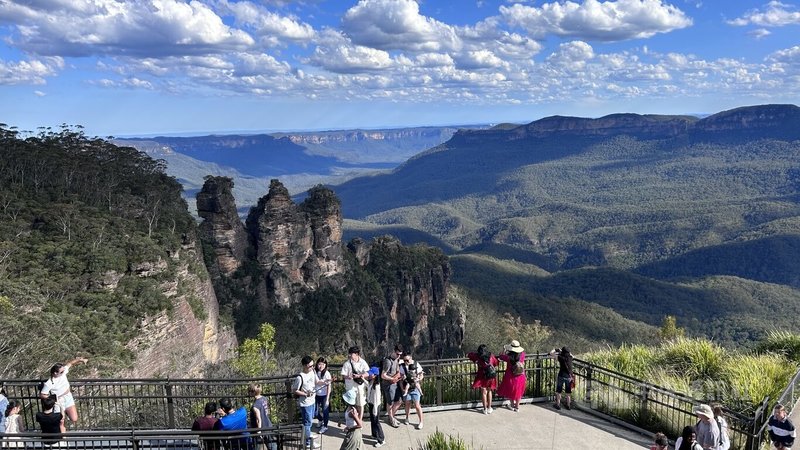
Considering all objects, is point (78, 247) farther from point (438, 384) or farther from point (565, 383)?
point (565, 383)

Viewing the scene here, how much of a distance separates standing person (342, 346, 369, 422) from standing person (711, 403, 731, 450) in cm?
697

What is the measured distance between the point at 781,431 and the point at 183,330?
3511cm

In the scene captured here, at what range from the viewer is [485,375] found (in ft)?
43.9

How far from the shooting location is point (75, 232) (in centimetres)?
3575

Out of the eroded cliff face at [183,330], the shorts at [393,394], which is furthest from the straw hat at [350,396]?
the eroded cliff face at [183,330]

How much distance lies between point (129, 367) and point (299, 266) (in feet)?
123

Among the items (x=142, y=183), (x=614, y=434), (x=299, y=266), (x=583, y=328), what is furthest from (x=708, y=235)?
(x=614, y=434)

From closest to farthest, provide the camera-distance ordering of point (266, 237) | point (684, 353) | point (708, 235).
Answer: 1. point (684, 353)
2. point (266, 237)
3. point (708, 235)

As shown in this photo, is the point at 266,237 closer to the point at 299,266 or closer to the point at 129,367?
the point at 299,266

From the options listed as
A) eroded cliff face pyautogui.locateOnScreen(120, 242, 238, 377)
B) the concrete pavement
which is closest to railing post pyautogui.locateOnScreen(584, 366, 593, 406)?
the concrete pavement

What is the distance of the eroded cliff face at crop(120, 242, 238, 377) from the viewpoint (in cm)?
3294

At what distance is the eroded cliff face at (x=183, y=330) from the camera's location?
32938 mm

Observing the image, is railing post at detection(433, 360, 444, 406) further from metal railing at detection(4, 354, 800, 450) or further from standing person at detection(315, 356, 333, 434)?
standing person at detection(315, 356, 333, 434)

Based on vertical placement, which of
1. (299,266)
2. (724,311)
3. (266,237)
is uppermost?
(266,237)
